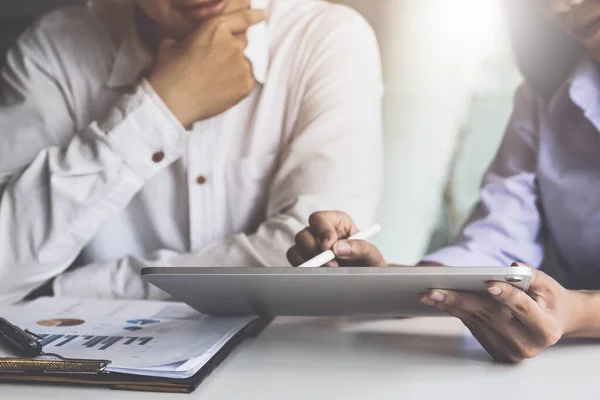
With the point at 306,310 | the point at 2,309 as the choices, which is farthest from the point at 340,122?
the point at 2,309

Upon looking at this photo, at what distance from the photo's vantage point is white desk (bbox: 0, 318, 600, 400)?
55 cm

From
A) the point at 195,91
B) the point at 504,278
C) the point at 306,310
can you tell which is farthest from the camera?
Result: the point at 195,91

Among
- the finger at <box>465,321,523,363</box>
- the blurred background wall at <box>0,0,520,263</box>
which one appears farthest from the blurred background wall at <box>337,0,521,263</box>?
the finger at <box>465,321,523,363</box>

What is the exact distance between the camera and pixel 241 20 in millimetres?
997

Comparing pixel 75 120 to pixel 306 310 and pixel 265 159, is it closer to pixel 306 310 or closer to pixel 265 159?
pixel 265 159

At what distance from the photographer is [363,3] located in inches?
39.2

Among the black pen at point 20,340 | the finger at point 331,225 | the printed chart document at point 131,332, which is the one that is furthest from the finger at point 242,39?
the black pen at point 20,340

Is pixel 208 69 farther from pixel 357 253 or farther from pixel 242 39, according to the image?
pixel 357 253

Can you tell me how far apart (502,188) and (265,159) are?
1.27 feet

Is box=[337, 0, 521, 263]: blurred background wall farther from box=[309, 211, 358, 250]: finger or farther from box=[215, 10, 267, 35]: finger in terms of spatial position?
box=[215, 10, 267, 35]: finger

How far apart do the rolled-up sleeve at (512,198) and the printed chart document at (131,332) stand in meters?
0.40

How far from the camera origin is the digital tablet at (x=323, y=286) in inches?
21.2

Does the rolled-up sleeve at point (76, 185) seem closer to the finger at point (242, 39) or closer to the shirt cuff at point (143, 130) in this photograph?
the shirt cuff at point (143, 130)

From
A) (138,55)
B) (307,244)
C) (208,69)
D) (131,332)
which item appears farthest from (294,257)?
(138,55)
